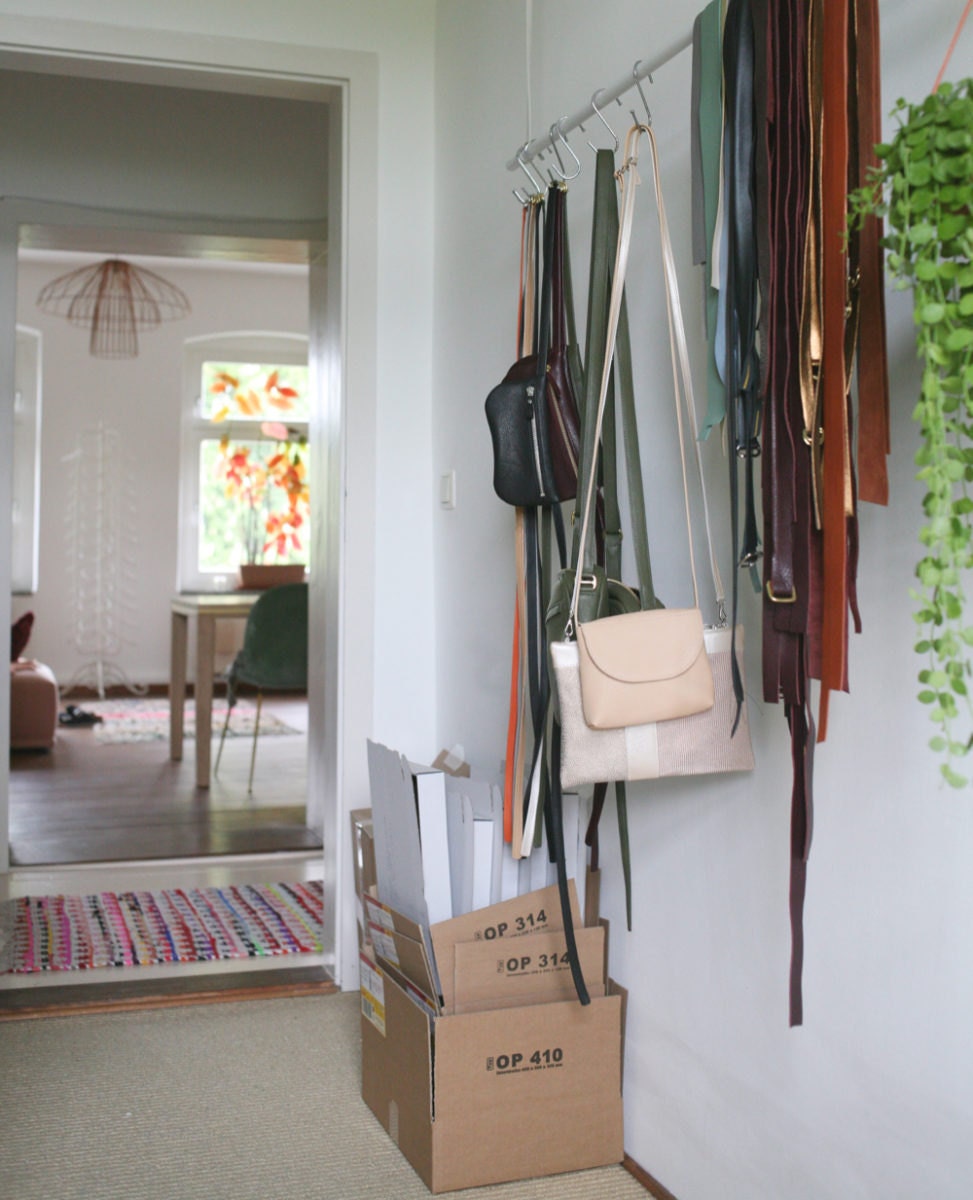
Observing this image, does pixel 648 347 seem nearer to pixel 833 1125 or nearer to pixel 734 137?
pixel 734 137

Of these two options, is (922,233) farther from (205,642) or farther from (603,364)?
(205,642)

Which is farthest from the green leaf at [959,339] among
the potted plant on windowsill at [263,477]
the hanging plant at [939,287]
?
the potted plant on windowsill at [263,477]

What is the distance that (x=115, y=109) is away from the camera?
13.9 feet

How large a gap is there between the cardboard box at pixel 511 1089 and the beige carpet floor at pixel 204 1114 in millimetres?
39

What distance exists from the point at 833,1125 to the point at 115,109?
3.97m

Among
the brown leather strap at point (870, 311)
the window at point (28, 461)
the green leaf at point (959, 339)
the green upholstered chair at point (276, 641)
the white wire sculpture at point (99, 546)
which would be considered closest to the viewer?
the green leaf at point (959, 339)

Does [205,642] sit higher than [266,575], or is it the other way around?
[266,575]

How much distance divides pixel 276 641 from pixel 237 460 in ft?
13.0

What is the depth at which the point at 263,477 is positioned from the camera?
900 cm

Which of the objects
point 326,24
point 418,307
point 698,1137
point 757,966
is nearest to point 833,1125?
point 757,966

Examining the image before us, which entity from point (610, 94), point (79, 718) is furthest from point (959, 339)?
point (79, 718)

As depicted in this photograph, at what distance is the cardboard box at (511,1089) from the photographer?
186 centimetres

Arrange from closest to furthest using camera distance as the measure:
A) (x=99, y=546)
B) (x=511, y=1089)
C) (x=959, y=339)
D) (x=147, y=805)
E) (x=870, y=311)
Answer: (x=959, y=339)
(x=870, y=311)
(x=511, y=1089)
(x=147, y=805)
(x=99, y=546)

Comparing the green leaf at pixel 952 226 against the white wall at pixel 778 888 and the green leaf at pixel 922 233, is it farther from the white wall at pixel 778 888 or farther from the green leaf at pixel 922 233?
the white wall at pixel 778 888
